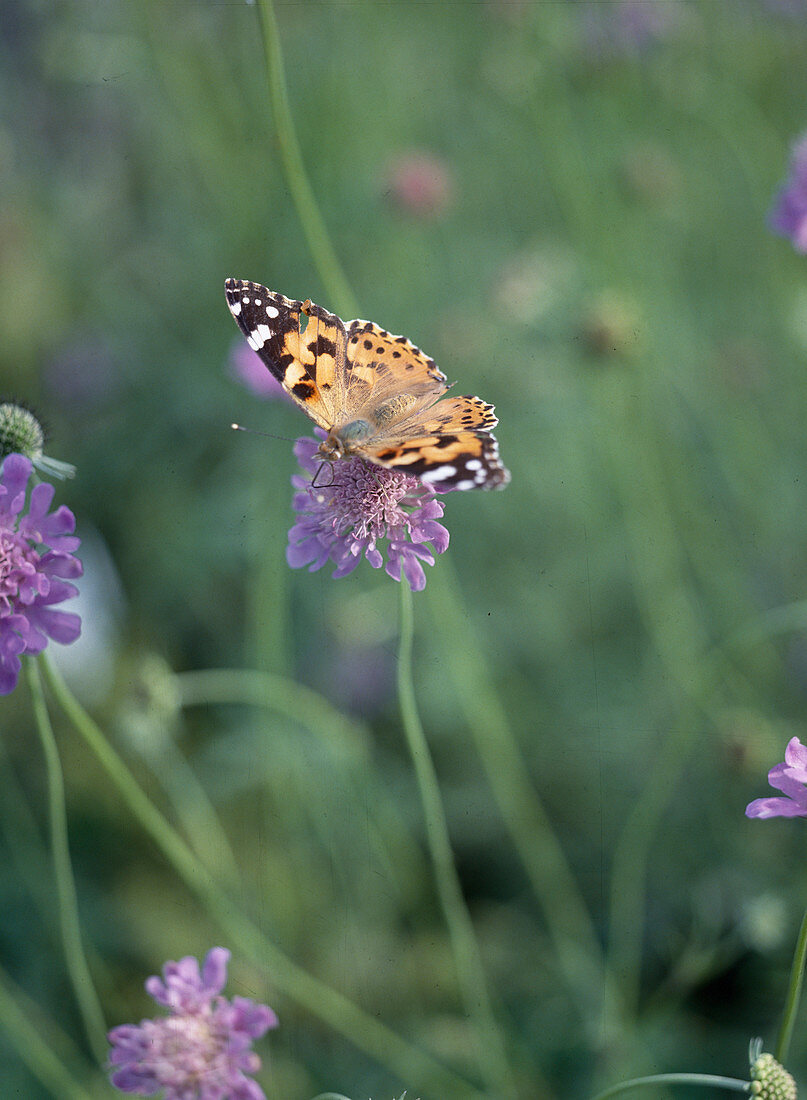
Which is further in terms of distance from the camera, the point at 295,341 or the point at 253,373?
the point at 253,373

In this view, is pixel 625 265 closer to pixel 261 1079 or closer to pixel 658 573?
pixel 658 573

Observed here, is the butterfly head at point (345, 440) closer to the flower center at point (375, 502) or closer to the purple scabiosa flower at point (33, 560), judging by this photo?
the flower center at point (375, 502)

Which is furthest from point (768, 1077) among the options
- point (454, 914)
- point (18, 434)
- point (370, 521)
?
point (18, 434)

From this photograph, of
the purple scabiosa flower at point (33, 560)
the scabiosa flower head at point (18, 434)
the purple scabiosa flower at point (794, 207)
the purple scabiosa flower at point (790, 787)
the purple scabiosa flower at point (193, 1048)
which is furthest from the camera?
the purple scabiosa flower at point (794, 207)

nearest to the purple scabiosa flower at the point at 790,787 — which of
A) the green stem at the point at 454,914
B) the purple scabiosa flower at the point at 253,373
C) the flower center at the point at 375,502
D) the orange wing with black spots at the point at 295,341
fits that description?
the green stem at the point at 454,914

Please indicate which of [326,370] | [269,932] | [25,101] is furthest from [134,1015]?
[25,101]

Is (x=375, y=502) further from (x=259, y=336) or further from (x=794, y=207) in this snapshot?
(x=794, y=207)
